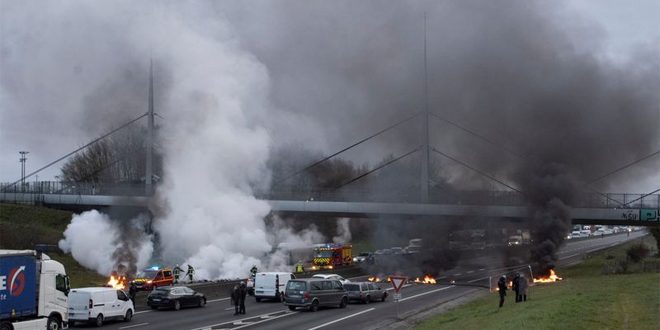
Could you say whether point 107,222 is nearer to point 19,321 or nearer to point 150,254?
point 150,254

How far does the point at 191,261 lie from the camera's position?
5066cm

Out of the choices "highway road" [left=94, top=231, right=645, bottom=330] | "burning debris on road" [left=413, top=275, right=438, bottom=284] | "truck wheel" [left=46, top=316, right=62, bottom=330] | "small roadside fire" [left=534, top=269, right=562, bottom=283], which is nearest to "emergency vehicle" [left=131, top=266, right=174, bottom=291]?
"highway road" [left=94, top=231, right=645, bottom=330]

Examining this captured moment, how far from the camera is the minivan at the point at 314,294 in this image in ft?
119

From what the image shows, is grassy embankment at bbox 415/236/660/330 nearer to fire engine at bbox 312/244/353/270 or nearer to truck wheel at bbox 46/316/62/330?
truck wheel at bbox 46/316/62/330

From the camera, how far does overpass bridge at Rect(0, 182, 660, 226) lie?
2362 inches

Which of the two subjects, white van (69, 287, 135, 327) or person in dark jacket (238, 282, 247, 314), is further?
person in dark jacket (238, 282, 247, 314)

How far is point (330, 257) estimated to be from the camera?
212 ft

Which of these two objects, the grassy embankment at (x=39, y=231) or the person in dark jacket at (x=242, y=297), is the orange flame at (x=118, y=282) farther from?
the person in dark jacket at (x=242, y=297)

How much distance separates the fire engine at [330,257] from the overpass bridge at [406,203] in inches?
146

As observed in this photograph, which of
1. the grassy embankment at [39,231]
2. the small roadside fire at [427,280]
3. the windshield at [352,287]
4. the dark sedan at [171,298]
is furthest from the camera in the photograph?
the small roadside fire at [427,280]

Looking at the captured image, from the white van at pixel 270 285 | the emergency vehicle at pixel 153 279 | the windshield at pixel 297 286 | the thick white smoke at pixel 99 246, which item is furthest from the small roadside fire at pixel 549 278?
the thick white smoke at pixel 99 246

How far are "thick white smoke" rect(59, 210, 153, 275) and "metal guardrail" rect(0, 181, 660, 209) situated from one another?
7.26 m

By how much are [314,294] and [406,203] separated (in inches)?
1079

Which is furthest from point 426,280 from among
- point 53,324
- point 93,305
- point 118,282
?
point 53,324
